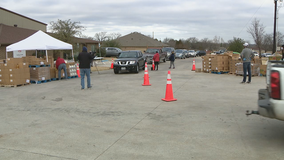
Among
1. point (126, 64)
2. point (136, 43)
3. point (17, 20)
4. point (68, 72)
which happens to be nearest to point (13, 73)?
point (68, 72)

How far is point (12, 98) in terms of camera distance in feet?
34.9

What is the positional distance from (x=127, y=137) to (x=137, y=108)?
104 inches

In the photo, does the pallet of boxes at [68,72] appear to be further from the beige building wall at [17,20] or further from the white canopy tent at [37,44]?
the beige building wall at [17,20]

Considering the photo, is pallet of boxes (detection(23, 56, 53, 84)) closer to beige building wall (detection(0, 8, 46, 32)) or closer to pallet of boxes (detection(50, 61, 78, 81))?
pallet of boxes (detection(50, 61, 78, 81))

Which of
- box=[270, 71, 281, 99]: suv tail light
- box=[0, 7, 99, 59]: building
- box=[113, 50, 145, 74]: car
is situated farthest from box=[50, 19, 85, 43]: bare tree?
box=[270, 71, 281, 99]: suv tail light

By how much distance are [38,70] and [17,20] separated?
2200 centimetres

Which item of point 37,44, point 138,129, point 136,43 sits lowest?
point 138,129

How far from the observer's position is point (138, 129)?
611 centimetres

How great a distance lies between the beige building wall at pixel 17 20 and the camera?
30984 mm

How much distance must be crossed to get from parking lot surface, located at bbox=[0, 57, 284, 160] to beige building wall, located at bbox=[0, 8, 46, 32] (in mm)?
24818

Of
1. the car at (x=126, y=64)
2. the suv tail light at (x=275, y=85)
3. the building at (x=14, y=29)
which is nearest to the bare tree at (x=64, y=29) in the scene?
the building at (x=14, y=29)

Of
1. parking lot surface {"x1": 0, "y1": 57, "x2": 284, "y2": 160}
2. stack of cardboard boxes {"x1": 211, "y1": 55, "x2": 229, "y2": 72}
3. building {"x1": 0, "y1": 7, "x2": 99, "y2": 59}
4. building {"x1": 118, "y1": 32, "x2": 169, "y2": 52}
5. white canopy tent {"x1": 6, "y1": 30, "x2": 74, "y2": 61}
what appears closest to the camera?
parking lot surface {"x1": 0, "y1": 57, "x2": 284, "y2": 160}

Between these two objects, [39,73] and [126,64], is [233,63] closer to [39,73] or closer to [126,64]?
[126,64]

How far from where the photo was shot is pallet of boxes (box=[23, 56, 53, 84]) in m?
15.6
